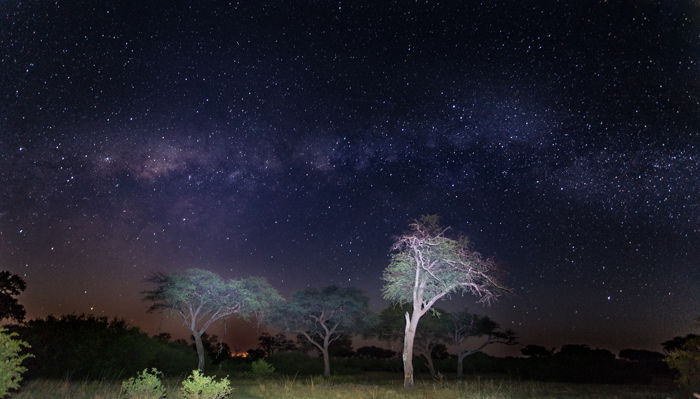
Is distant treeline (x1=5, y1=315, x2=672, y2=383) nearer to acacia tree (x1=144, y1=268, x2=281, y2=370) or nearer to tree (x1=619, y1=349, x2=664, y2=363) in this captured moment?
acacia tree (x1=144, y1=268, x2=281, y2=370)

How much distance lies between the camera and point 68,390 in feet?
51.2

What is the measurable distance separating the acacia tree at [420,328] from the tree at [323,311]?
453 cm

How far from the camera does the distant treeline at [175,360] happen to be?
24.7 m

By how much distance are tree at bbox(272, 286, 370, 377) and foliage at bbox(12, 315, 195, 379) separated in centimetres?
1713

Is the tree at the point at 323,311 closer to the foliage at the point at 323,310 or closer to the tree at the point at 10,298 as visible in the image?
the foliage at the point at 323,310

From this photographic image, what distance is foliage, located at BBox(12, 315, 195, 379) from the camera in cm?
2389

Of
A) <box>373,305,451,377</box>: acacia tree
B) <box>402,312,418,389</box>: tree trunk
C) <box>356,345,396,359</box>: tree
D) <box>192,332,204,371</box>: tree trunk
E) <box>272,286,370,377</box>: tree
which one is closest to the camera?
<box>402,312,418,389</box>: tree trunk

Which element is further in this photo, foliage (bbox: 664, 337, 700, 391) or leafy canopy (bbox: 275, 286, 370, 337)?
leafy canopy (bbox: 275, 286, 370, 337)

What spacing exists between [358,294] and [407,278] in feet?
75.9

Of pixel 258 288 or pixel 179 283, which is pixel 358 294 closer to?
pixel 258 288

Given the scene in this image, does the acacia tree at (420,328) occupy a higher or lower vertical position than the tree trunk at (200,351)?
higher

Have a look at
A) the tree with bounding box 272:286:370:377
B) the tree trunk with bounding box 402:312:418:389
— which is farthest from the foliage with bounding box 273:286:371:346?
the tree trunk with bounding box 402:312:418:389

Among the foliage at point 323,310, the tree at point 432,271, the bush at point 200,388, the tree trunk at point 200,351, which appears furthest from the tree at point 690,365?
the foliage at point 323,310

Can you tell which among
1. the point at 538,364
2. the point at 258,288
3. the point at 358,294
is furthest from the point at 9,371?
the point at 538,364
